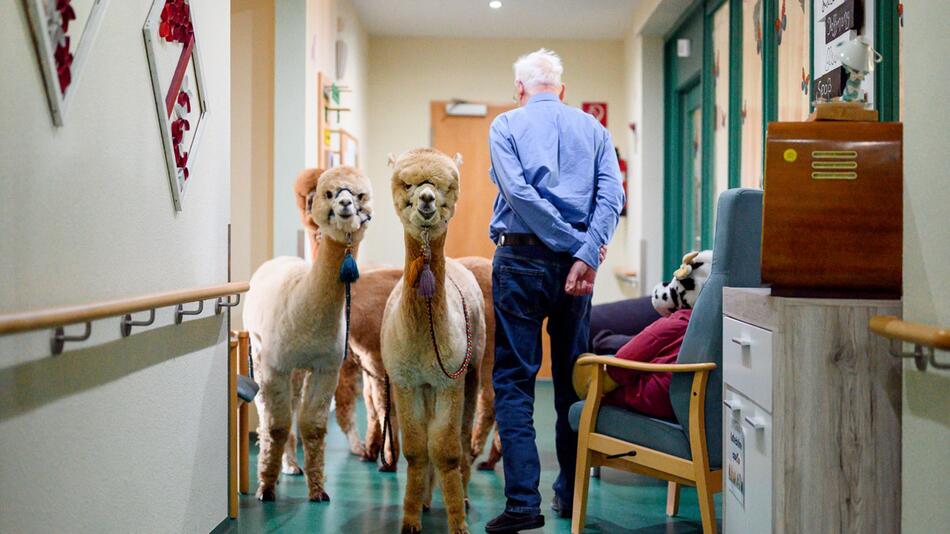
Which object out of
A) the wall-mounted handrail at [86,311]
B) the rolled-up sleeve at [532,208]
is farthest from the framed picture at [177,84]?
the rolled-up sleeve at [532,208]

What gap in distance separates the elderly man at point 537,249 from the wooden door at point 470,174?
468 cm

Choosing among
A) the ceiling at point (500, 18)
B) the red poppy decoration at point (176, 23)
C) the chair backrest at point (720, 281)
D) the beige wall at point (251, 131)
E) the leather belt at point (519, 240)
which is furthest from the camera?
the ceiling at point (500, 18)

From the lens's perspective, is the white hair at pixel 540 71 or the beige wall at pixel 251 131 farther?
the beige wall at pixel 251 131

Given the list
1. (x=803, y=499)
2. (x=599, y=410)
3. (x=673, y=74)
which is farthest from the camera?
(x=673, y=74)

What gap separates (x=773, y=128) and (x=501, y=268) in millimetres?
1391

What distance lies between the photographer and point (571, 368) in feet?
11.2

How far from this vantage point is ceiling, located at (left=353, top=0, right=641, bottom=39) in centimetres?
684

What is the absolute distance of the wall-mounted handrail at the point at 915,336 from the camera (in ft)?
5.13

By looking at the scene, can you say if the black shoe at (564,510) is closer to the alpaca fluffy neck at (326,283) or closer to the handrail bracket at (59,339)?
the alpaca fluffy neck at (326,283)

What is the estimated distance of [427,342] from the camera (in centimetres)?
311

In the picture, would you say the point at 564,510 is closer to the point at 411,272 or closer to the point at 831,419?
the point at 411,272

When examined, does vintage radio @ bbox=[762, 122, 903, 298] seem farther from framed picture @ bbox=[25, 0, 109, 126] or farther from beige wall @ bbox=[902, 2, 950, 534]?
framed picture @ bbox=[25, 0, 109, 126]

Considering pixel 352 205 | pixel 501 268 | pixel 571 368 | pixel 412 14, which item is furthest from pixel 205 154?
pixel 412 14

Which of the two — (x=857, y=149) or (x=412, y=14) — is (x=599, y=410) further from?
(x=412, y=14)
